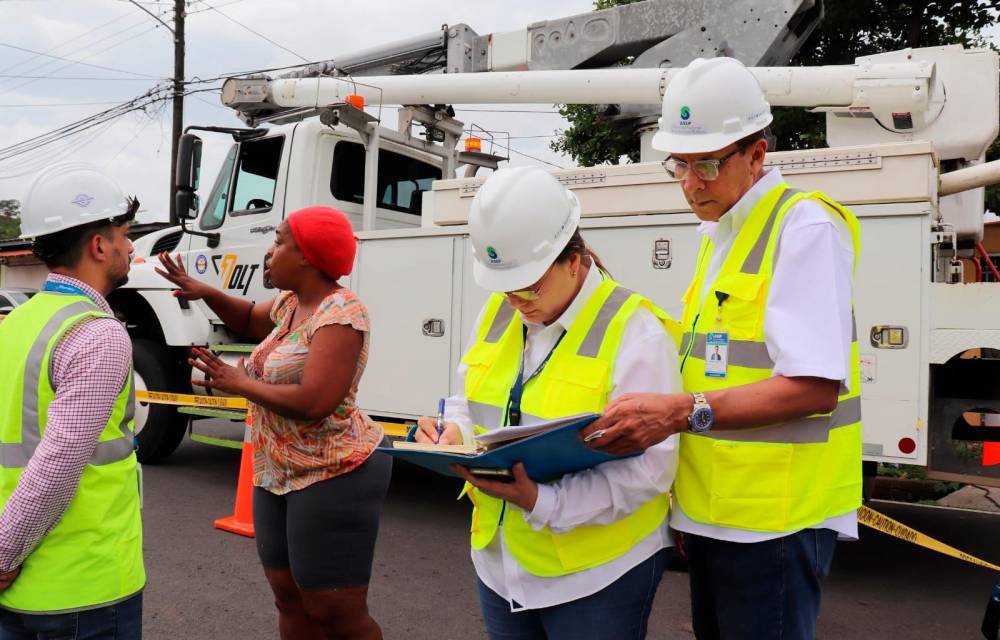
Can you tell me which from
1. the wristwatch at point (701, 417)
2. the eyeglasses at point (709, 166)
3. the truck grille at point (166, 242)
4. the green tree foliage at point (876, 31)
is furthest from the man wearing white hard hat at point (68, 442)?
the green tree foliage at point (876, 31)

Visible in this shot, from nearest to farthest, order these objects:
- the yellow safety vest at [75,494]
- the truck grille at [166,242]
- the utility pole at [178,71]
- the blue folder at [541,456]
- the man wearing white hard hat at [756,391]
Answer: the blue folder at [541,456], the man wearing white hard hat at [756,391], the yellow safety vest at [75,494], the truck grille at [166,242], the utility pole at [178,71]

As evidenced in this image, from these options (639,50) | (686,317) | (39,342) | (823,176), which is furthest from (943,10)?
(39,342)

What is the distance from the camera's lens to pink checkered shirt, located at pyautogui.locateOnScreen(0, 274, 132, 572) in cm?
176

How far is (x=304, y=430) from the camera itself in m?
2.60

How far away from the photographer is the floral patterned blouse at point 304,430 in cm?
258

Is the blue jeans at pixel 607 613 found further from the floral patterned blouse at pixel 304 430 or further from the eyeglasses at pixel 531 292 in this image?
the floral patterned blouse at pixel 304 430

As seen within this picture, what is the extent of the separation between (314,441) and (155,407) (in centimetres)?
483

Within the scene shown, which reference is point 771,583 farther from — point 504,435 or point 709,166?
point 709,166

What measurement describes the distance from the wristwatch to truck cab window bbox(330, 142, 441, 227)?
510cm

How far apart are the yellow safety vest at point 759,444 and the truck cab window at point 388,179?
4918mm

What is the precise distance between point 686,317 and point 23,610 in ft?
5.47

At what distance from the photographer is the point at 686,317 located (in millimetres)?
1988

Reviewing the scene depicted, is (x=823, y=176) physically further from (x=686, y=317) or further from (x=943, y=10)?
(x=943, y=10)

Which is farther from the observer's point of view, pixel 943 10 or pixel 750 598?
pixel 943 10
